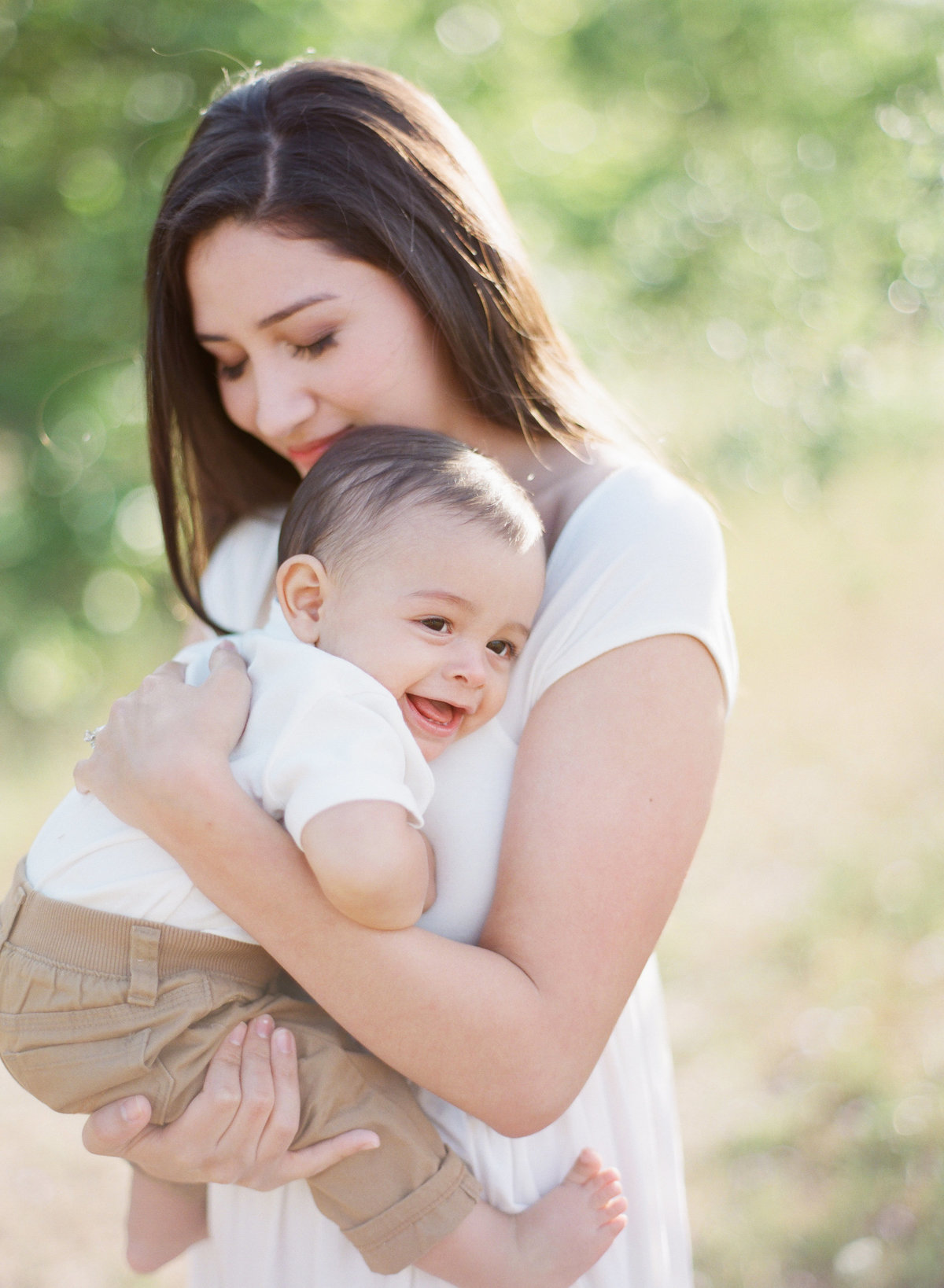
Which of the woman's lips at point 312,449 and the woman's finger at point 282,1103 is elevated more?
the woman's lips at point 312,449

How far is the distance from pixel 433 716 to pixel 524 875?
259mm

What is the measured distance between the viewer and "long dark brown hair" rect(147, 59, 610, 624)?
67.6 inches

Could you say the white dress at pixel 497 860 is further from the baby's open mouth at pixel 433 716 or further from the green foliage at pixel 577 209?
the green foliage at pixel 577 209

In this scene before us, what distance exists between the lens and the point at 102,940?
4.53 ft

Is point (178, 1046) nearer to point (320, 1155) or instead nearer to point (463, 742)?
point (320, 1155)

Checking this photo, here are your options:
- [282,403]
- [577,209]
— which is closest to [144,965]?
[282,403]

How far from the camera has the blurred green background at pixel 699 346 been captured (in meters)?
3.19

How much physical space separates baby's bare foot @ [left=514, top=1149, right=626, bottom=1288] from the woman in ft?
0.13

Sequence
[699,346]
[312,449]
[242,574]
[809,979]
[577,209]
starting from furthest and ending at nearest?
[699,346] < [577,209] < [809,979] < [242,574] < [312,449]

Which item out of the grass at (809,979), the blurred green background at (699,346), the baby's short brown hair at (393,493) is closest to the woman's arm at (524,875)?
the baby's short brown hair at (393,493)

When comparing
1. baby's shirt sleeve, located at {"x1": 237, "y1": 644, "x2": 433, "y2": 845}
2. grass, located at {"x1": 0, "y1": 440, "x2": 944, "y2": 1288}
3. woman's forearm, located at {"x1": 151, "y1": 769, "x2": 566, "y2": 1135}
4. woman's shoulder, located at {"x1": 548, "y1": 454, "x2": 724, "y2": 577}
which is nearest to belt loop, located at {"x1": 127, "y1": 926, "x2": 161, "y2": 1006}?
woman's forearm, located at {"x1": 151, "y1": 769, "x2": 566, "y2": 1135}

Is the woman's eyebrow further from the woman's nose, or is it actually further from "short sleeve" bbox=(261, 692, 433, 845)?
"short sleeve" bbox=(261, 692, 433, 845)

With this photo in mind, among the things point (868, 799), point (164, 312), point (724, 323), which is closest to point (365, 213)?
point (164, 312)

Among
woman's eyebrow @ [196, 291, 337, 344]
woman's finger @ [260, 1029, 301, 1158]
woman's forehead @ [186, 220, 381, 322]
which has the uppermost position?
woman's forehead @ [186, 220, 381, 322]
